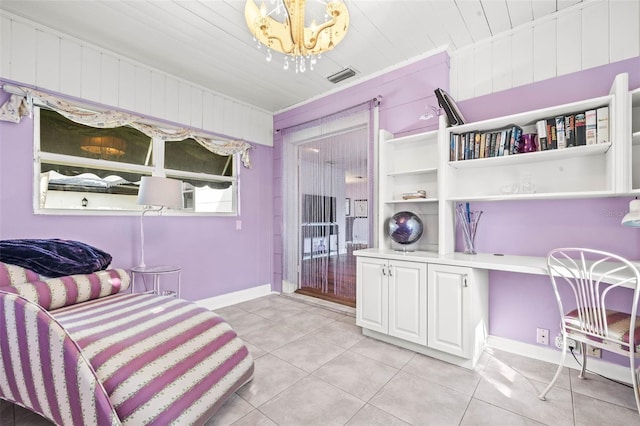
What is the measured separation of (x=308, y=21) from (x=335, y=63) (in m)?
0.70

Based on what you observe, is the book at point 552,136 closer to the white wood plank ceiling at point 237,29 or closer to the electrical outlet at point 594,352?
the white wood plank ceiling at point 237,29

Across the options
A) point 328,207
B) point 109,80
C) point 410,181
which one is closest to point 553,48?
point 410,181

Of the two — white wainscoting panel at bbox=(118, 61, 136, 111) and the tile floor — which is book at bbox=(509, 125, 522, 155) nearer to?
the tile floor

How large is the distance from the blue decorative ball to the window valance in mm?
2370

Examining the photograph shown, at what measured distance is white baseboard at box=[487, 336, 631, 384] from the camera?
1.87m

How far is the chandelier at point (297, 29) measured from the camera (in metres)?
1.64

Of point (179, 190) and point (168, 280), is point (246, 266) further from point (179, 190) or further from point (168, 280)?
point (179, 190)

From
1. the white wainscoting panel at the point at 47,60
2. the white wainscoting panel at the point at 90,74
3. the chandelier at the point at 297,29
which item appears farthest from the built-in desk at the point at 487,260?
the white wainscoting panel at the point at 47,60

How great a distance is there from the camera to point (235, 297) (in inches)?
146

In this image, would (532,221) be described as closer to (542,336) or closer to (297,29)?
(542,336)

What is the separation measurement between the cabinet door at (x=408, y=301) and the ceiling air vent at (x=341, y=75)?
2.11 m

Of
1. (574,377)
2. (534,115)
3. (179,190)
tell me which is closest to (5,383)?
(179,190)

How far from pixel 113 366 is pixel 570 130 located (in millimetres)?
2993

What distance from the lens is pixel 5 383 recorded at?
1.36m
